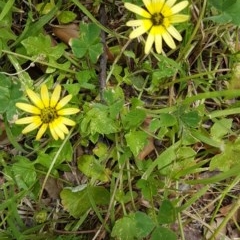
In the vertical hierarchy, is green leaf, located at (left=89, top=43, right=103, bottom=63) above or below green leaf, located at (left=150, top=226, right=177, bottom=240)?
above

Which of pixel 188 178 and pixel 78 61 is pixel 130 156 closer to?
pixel 188 178

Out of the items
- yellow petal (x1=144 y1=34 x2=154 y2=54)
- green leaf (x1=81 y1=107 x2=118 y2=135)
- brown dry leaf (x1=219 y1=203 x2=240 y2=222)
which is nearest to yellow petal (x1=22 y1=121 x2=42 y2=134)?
green leaf (x1=81 y1=107 x2=118 y2=135)

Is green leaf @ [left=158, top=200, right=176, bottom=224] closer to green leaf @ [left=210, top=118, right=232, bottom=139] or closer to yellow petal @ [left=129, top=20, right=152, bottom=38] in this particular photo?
green leaf @ [left=210, top=118, right=232, bottom=139]

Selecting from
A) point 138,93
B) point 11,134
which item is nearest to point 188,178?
point 138,93

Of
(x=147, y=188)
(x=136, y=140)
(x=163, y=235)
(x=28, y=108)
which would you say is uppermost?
(x=28, y=108)

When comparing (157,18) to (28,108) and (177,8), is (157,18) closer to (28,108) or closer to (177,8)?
(177,8)

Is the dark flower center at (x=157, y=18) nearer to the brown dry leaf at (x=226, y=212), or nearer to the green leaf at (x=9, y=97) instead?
the green leaf at (x=9, y=97)

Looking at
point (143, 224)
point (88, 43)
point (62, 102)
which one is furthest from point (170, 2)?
point (143, 224)
